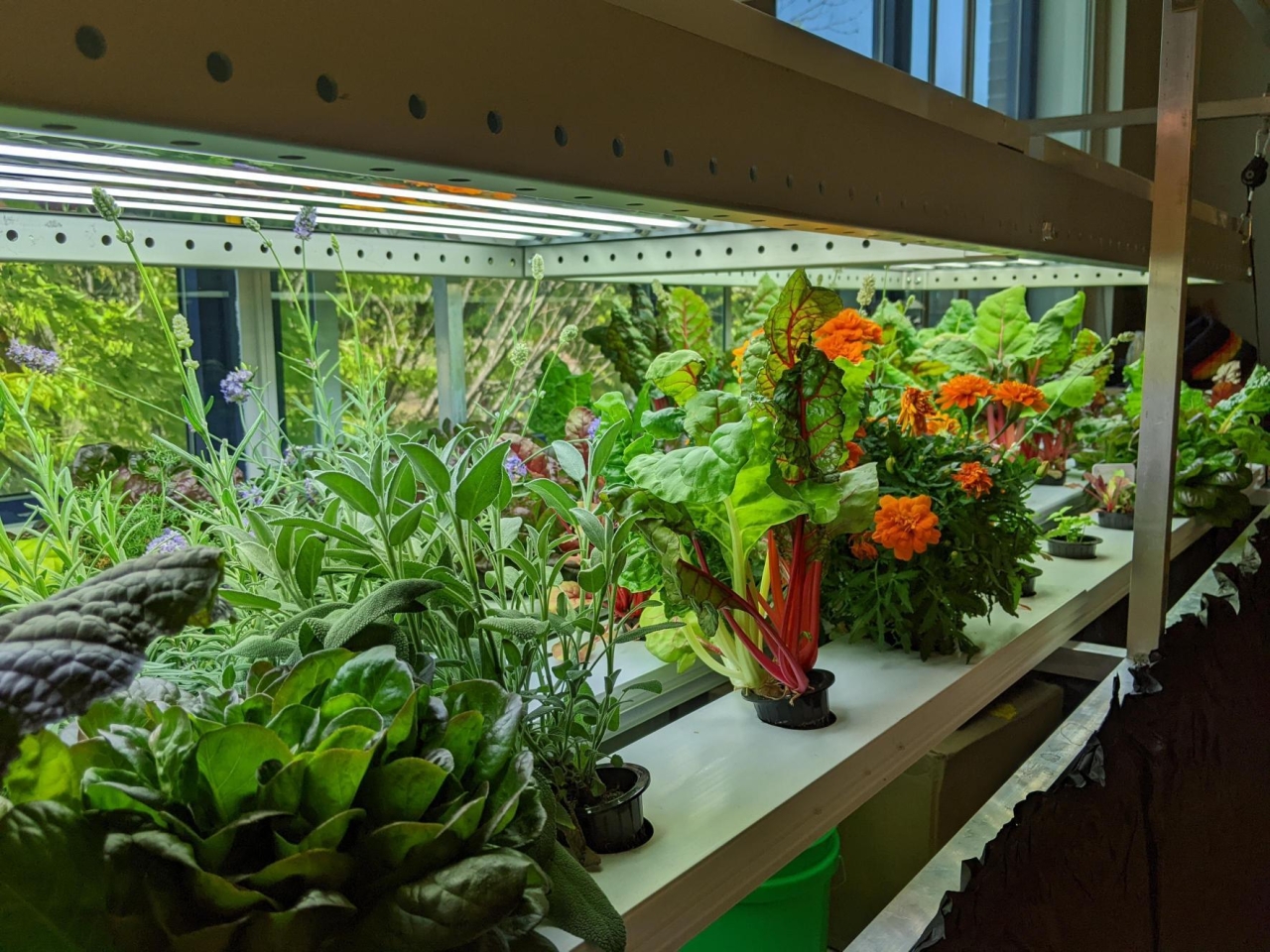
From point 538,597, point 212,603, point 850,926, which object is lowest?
point 850,926

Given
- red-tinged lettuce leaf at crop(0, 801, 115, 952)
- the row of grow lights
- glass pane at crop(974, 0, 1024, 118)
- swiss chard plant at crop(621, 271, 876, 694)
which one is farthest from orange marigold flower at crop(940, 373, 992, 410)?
glass pane at crop(974, 0, 1024, 118)

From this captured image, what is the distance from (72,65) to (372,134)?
91 mm

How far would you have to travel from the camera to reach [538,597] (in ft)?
2.49

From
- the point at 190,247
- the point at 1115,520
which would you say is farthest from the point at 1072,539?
the point at 190,247

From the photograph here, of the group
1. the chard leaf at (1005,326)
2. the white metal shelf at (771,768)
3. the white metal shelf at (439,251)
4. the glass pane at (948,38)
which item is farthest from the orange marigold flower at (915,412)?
the glass pane at (948,38)

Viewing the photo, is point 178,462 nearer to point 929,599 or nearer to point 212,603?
point 212,603

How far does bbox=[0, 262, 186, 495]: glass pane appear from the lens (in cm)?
122

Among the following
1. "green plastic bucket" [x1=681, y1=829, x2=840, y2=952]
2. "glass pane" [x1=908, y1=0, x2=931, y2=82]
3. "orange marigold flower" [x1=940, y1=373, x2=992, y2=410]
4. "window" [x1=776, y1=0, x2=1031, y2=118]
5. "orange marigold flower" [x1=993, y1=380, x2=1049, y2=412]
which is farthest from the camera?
"glass pane" [x1=908, y1=0, x2=931, y2=82]

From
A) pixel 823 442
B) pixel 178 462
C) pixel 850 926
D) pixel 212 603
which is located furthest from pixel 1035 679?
pixel 212 603

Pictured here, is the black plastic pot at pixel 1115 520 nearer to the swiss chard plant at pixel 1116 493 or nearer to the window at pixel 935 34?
the swiss chard plant at pixel 1116 493

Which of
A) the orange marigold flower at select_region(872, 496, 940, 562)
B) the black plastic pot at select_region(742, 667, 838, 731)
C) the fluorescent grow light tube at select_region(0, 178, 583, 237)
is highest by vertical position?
the fluorescent grow light tube at select_region(0, 178, 583, 237)

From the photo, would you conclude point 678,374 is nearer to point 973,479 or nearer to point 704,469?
point 704,469

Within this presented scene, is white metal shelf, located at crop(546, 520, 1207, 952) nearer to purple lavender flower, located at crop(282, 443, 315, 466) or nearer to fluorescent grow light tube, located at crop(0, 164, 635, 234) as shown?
purple lavender flower, located at crop(282, 443, 315, 466)

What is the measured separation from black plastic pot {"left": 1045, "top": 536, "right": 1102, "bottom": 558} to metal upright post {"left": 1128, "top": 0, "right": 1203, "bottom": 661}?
1.17 ft
